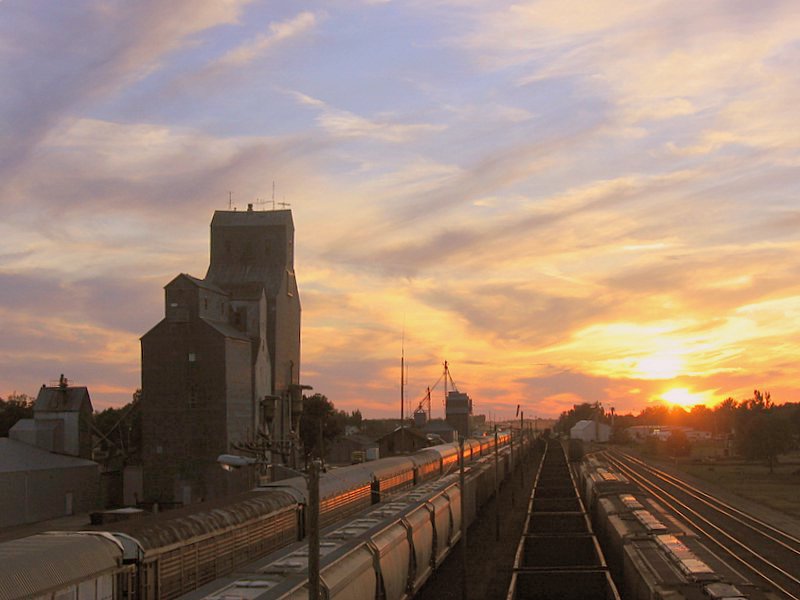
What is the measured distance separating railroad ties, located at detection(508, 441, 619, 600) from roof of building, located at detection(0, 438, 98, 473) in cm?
3527

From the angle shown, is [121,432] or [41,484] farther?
[121,432]

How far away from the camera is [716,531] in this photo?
51.0m

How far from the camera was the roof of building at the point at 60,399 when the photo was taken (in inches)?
3044

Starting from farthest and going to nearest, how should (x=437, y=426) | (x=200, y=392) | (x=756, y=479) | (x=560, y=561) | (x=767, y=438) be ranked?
(x=437, y=426) < (x=767, y=438) < (x=756, y=479) < (x=200, y=392) < (x=560, y=561)

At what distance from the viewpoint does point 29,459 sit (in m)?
67.6

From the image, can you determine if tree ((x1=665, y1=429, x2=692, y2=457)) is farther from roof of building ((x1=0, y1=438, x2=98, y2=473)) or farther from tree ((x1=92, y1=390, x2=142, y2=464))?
roof of building ((x1=0, y1=438, x2=98, y2=473))

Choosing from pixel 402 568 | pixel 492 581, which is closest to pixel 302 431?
pixel 492 581

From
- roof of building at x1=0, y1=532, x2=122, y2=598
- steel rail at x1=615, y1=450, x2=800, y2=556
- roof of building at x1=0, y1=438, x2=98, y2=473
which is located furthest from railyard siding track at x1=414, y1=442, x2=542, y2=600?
roof of building at x1=0, y1=438, x2=98, y2=473

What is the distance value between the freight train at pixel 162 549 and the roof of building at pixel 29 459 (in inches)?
1473

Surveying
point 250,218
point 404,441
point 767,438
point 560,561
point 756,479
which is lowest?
point 756,479

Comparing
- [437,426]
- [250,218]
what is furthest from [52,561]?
[437,426]

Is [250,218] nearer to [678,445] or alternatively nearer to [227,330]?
[227,330]

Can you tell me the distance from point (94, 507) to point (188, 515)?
54070 mm

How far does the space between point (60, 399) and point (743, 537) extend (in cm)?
5546
